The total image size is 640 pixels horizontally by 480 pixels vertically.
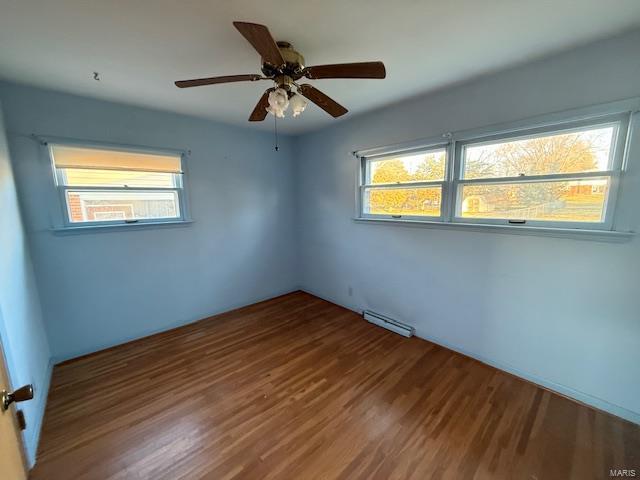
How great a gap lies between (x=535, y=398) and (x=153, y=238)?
12.8ft

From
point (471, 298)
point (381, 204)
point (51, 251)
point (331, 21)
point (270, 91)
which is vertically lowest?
point (471, 298)

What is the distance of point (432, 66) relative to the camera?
6.22ft

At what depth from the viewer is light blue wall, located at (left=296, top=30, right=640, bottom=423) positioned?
1.67m

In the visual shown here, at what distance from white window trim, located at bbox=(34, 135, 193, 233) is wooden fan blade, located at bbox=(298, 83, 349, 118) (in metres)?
1.97

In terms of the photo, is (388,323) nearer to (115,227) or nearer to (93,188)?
(115,227)

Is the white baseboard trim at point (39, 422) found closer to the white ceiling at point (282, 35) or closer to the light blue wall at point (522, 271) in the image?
the white ceiling at point (282, 35)

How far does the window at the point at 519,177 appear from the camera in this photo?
1732 millimetres

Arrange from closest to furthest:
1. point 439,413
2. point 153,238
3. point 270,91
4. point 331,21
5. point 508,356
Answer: point 331,21 < point 270,91 < point 439,413 < point 508,356 < point 153,238

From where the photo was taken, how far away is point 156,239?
9.32 ft

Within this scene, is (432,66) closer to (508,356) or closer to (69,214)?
(508,356)

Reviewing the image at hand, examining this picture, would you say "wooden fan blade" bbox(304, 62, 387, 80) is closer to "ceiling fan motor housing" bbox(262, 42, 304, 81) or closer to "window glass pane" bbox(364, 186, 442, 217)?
"ceiling fan motor housing" bbox(262, 42, 304, 81)

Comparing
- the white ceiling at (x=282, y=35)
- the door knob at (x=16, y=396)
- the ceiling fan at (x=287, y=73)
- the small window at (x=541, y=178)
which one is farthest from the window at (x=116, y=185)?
the small window at (x=541, y=178)

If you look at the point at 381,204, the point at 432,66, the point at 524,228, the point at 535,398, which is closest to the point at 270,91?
the point at 432,66

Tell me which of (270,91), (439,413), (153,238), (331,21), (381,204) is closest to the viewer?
Result: (331,21)
